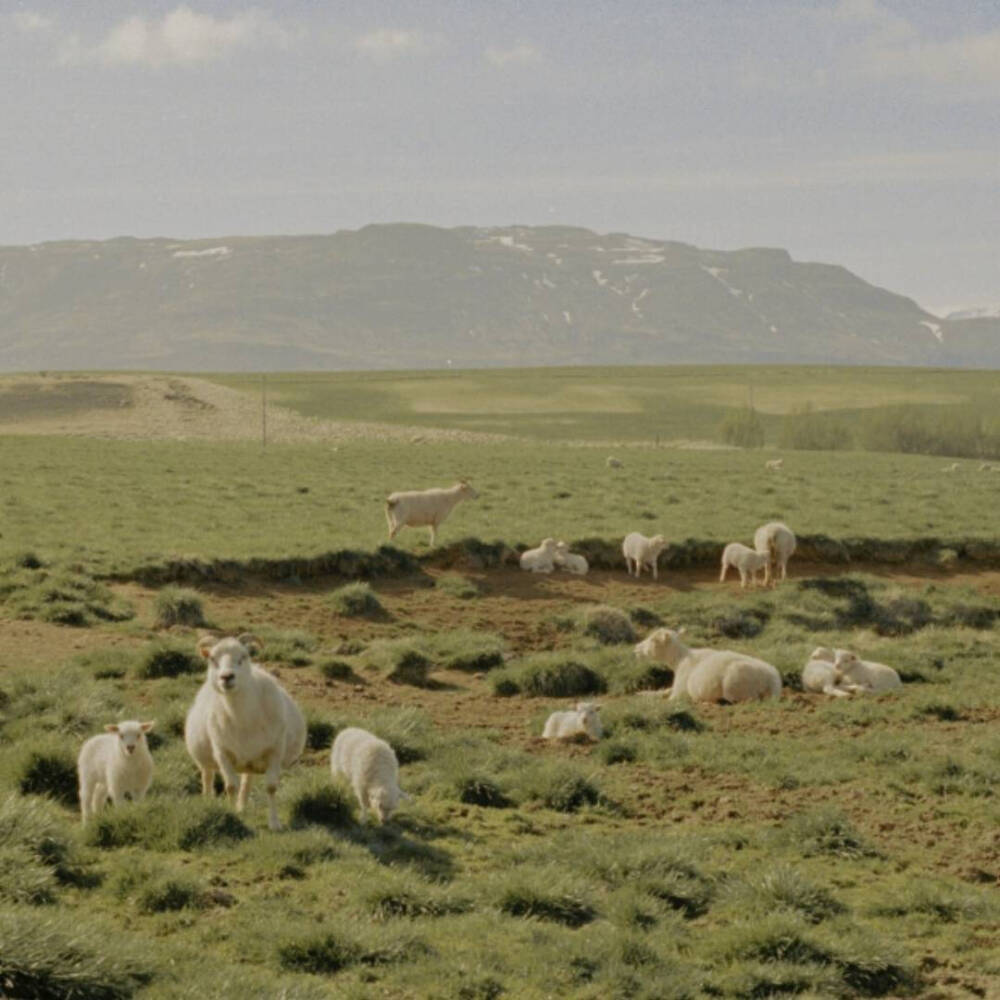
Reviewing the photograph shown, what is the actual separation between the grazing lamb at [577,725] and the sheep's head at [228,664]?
16.2ft

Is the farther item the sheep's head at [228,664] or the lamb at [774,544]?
the lamb at [774,544]

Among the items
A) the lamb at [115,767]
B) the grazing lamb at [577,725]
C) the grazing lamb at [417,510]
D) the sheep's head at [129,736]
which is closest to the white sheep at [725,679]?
the grazing lamb at [577,725]

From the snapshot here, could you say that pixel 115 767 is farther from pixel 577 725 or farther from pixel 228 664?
pixel 577 725

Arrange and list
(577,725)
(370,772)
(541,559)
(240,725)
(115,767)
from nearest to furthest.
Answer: (115,767), (240,725), (370,772), (577,725), (541,559)

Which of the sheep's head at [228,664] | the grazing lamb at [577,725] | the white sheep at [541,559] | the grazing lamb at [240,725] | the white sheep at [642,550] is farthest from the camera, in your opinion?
the white sheep at [642,550]

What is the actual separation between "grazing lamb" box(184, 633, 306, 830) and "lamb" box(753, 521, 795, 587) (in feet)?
52.0

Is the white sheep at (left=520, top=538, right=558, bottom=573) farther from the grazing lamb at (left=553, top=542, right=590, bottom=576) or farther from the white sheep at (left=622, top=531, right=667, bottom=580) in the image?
the white sheep at (left=622, top=531, right=667, bottom=580)

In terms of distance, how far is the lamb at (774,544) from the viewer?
25.6 meters

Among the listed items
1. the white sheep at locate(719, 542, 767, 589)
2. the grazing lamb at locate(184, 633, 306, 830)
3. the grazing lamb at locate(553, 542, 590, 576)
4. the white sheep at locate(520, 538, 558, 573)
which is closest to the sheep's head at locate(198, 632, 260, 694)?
the grazing lamb at locate(184, 633, 306, 830)

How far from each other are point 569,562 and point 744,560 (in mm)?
3420

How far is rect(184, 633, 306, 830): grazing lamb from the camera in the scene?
10953 mm

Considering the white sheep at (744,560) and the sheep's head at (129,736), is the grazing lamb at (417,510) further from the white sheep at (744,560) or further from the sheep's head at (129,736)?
the sheep's head at (129,736)

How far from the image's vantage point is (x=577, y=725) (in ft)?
49.0

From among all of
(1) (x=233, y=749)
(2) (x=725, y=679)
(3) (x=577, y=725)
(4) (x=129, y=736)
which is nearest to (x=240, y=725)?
(1) (x=233, y=749)
